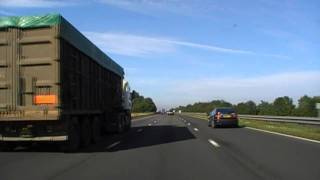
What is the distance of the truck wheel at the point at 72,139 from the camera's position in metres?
18.8

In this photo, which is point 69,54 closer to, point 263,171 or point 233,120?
point 263,171

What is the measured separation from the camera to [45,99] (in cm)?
Answer: 1803

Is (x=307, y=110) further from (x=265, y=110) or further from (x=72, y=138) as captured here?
(x=72, y=138)

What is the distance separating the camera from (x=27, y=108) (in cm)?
1805

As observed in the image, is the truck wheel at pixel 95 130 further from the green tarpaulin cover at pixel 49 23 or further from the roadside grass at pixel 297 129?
the roadside grass at pixel 297 129

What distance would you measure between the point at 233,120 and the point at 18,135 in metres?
24.7

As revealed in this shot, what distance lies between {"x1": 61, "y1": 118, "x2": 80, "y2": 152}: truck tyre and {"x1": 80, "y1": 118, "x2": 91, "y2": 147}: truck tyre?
101 centimetres

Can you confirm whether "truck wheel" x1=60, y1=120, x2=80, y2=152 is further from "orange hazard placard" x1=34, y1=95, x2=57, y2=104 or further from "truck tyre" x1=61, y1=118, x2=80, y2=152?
"orange hazard placard" x1=34, y1=95, x2=57, y2=104

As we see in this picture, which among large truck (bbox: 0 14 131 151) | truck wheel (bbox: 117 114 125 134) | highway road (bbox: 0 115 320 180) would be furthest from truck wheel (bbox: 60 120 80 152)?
truck wheel (bbox: 117 114 125 134)

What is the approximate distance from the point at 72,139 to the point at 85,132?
2.36 metres

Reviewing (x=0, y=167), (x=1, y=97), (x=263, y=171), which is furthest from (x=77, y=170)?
(x=1, y=97)

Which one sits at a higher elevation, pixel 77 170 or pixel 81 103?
pixel 81 103

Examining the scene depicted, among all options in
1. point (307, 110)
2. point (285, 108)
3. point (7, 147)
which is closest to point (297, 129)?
point (7, 147)

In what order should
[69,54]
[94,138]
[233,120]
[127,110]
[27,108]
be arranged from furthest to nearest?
[233,120] → [127,110] → [94,138] → [69,54] → [27,108]
